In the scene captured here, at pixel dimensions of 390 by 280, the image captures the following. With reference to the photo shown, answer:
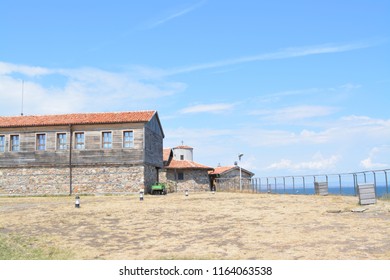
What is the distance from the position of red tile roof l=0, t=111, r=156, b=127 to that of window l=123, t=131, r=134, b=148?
1.06 meters

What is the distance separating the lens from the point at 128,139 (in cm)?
3244

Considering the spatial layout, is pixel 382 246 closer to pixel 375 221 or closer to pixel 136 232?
pixel 375 221

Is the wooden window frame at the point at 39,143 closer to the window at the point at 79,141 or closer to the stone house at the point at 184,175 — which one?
the window at the point at 79,141

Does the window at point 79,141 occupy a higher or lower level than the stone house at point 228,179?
higher

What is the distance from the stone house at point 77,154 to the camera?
1265 inches

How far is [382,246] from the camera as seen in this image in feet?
29.7

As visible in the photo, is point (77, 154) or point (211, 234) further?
point (77, 154)

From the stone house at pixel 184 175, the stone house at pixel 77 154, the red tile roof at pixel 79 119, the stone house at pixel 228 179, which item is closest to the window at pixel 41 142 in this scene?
the stone house at pixel 77 154

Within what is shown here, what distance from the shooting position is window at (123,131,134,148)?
32.3m

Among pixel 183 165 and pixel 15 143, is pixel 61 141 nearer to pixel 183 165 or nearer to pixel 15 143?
pixel 15 143

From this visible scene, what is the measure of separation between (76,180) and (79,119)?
17.4 feet

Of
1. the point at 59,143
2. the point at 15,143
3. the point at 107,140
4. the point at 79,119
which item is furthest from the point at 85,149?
the point at 15,143

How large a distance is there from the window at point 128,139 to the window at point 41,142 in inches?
286

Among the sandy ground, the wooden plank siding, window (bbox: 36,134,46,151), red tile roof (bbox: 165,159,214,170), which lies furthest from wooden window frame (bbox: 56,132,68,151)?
the sandy ground
